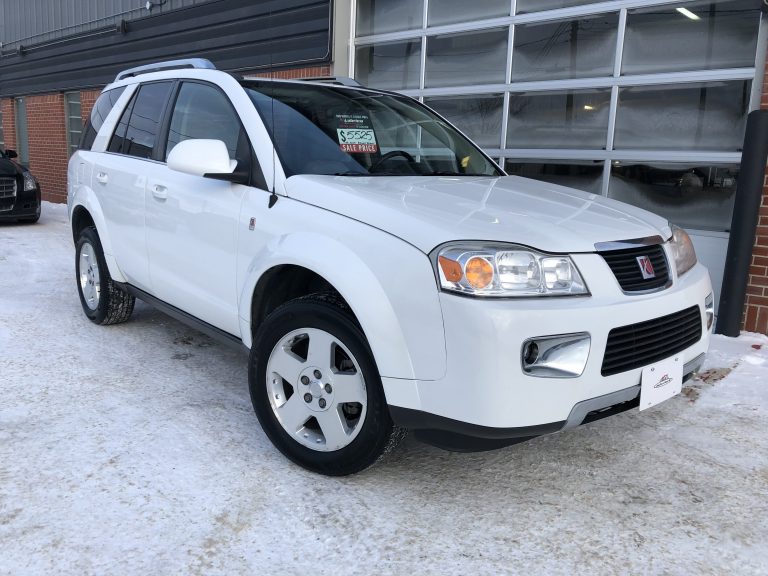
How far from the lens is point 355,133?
336 centimetres

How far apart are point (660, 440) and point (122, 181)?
137 inches

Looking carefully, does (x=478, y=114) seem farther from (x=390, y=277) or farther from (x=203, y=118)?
(x=390, y=277)

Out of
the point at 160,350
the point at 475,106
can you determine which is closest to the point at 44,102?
the point at 475,106

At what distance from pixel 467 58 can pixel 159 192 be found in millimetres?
4330

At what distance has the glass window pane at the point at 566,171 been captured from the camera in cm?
599

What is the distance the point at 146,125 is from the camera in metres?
4.15

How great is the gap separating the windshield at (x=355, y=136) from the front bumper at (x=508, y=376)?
47.1 inches

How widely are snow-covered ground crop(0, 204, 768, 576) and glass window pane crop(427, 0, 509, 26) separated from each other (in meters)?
4.38

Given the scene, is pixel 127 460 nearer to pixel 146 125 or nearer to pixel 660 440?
pixel 146 125

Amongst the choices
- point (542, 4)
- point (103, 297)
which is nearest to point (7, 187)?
point (103, 297)

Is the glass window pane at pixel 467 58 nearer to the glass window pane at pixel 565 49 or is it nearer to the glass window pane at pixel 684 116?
the glass window pane at pixel 565 49

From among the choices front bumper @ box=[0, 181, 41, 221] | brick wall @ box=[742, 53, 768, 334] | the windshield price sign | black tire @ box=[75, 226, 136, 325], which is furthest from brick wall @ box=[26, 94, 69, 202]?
brick wall @ box=[742, 53, 768, 334]

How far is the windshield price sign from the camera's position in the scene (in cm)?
326

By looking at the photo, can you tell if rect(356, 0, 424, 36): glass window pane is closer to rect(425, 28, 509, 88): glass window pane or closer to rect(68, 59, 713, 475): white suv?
rect(425, 28, 509, 88): glass window pane
